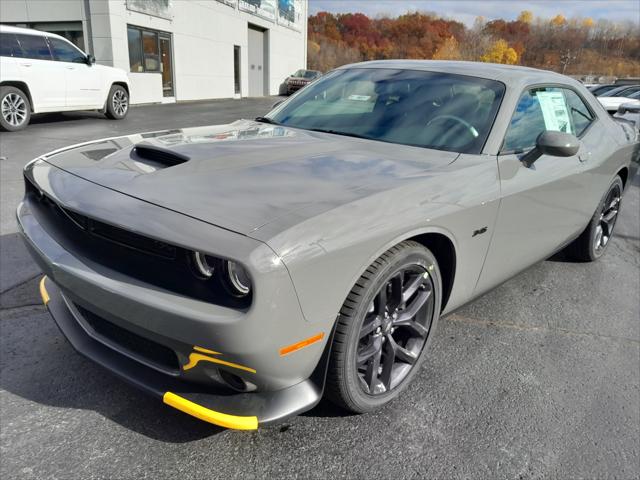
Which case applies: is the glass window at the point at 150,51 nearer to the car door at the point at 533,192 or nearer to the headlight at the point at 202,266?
the car door at the point at 533,192

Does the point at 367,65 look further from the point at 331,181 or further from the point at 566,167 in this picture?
the point at 331,181

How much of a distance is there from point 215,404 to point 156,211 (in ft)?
2.29

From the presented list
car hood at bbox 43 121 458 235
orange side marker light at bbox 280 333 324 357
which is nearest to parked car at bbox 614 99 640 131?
car hood at bbox 43 121 458 235

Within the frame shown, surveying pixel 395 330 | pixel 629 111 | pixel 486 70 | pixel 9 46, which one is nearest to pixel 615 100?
pixel 629 111

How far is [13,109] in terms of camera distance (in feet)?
30.0

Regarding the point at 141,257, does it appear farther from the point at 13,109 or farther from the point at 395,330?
the point at 13,109

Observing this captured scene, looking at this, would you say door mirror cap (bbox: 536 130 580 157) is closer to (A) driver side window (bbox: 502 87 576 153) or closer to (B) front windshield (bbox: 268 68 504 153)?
(A) driver side window (bbox: 502 87 576 153)

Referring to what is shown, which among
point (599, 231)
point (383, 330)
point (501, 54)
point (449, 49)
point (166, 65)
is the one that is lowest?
point (599, 231)

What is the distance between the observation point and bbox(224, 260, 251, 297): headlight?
1.65 metres

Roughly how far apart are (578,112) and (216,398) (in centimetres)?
323

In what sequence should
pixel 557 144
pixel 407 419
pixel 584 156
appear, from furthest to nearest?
pixel 584 156 → pixel 557 144 → pixel 407 419

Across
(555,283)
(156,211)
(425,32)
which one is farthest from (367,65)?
(425,32)

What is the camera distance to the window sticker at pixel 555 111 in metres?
3.18

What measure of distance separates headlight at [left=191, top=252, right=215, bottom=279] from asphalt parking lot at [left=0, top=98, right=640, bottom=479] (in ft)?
2.48
